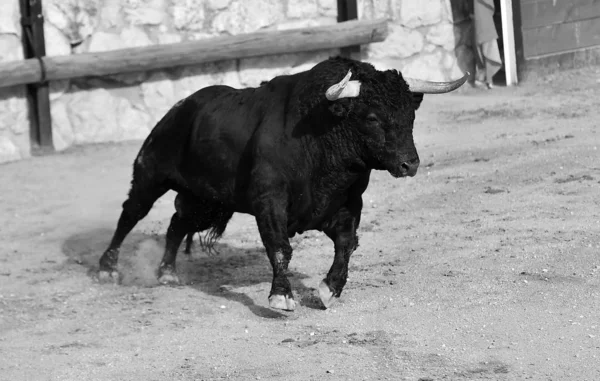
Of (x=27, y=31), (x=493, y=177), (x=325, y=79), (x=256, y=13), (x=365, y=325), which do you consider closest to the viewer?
(x=365, y=325)

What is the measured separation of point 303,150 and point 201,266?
1669 mm

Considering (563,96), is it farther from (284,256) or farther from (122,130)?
(284,256)

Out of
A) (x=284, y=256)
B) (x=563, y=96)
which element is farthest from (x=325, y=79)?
(x=563, y=96)

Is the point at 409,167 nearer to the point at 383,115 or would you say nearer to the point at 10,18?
the point at 383,115

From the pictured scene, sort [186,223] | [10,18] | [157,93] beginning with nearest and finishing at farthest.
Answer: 1. [186,223]
2. [10,18]
3. [157,93]

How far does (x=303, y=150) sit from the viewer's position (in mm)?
6727

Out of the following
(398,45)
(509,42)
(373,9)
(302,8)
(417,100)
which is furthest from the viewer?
(509,42)

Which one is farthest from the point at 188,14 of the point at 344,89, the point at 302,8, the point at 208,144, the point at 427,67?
the point at 344,89

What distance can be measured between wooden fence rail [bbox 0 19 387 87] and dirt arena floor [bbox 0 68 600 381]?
74 centimetres

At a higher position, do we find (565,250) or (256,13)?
(256,13)

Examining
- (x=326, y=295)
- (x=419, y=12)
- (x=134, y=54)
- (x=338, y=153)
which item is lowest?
(x=326, y=295)

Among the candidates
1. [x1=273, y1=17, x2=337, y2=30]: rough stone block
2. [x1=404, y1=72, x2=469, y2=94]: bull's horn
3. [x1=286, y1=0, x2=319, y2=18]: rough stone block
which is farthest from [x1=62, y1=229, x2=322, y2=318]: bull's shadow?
[x1=286, y1=0, x2=319, y2=18]: rough stone block

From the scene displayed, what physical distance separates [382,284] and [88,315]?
5.64 feet

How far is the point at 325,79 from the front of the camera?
6.75 meters
